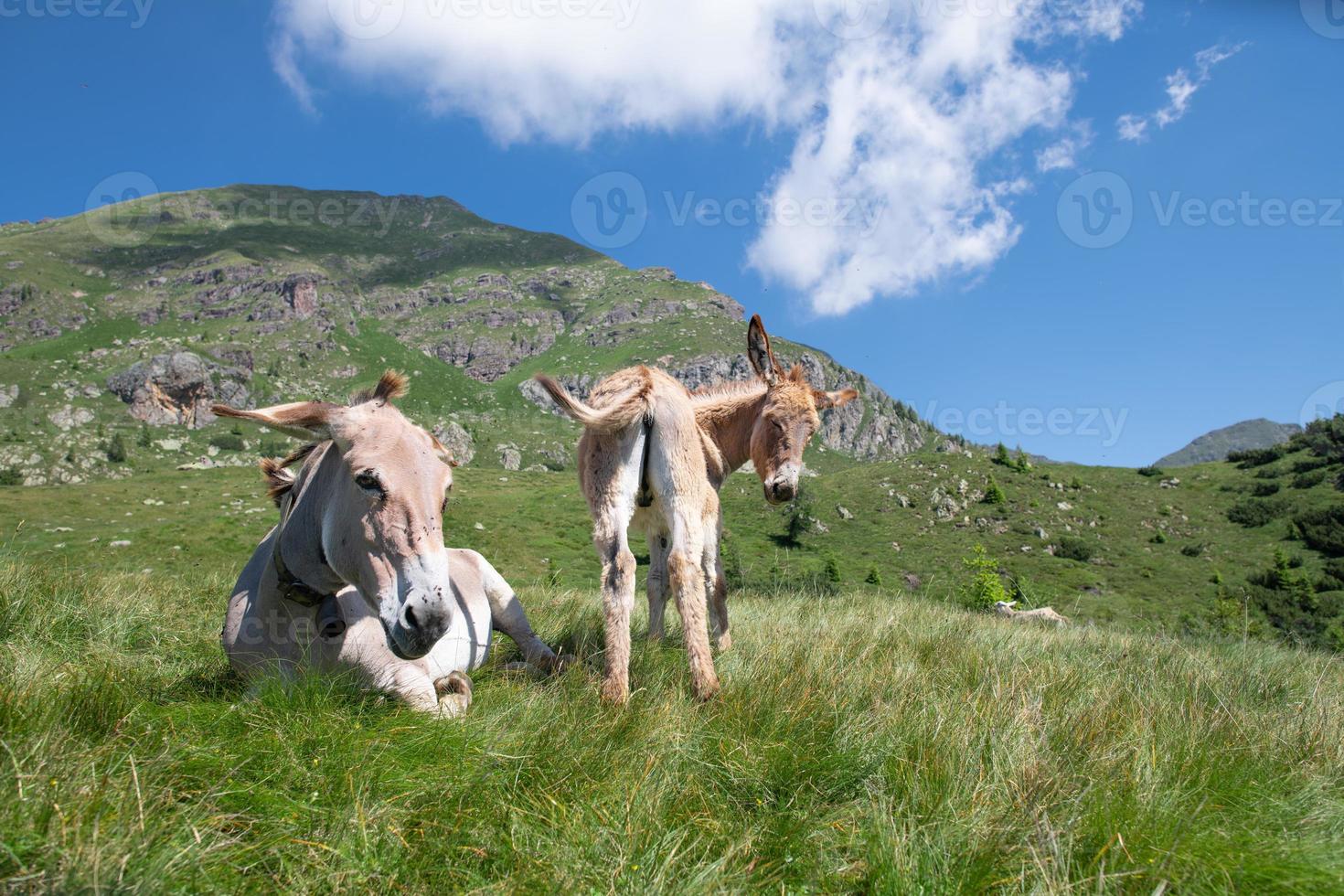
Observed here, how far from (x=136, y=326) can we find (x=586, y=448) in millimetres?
245842

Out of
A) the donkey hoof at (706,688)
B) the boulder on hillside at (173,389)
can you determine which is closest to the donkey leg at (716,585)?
the donkey hoof at (706,688)

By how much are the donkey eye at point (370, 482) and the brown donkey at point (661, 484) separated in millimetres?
1633

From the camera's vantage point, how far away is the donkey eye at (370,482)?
3270 millimetres

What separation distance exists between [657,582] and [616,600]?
7.16ft

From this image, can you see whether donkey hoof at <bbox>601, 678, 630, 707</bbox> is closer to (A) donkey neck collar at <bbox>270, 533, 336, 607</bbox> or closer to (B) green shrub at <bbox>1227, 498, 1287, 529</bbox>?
(A) donkey neck collar at <bbox>270, 533, 336, 607</bbox>

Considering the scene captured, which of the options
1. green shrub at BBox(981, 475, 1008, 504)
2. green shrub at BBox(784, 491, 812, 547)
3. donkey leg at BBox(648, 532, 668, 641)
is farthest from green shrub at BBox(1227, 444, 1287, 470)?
donkey leg at BBox(648, 532, 668, 641)

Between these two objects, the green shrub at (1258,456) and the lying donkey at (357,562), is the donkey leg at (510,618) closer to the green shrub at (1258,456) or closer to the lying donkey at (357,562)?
the lying donkey at (357,562)

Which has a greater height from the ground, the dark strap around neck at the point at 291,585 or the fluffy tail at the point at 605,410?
the fluffy tail at the point at 605,410

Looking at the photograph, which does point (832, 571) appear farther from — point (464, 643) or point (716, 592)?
point (464, 643)

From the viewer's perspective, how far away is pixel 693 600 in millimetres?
4395

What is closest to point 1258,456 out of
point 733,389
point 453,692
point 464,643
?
point 733,389

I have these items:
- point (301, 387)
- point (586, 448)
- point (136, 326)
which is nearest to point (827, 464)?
point (301, 387)

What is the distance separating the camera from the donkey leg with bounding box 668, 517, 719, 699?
417 centimetres

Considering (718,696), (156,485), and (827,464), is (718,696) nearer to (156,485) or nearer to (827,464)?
(156,485)
